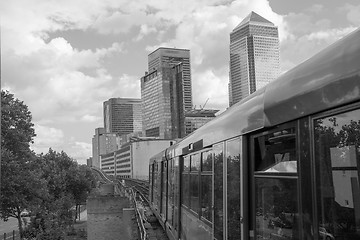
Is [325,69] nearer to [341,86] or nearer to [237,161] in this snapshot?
[341,86]

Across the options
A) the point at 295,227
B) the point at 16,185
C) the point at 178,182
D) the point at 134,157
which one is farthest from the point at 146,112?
the point at 295,227

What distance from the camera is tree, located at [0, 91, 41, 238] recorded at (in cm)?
2295

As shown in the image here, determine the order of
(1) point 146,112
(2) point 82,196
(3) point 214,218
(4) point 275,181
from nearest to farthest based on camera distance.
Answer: (4) point 275,181 → (3) point 214,218 → (2) point 82,196 → (1) point 146,112

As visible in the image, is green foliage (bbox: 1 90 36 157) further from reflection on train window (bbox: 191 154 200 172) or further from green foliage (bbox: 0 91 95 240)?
reflection on train window (bbox: 191 154 200 172)

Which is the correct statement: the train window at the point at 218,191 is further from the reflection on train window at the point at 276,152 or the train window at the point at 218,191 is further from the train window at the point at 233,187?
the reflection on train window at the point at 276,152

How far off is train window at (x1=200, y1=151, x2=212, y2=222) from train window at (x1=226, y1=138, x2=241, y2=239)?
3.99 feet

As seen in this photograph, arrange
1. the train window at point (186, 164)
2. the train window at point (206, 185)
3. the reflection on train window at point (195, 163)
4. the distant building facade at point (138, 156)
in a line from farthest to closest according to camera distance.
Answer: the distant building facade at point (138, 156) < the train window at point (186, 164) < the reflection on train window at point (195, 163) < the train window at point (206, 185)

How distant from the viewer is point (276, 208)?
3938 millimetres

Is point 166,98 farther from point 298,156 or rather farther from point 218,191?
point 298,156

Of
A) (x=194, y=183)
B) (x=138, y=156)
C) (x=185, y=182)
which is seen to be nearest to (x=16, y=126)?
(x=185, y=182)

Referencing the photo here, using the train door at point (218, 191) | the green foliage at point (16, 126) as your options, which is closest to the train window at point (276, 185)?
the train door at point (218, 191)

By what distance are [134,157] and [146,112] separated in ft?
45.4

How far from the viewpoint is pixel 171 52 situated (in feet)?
296

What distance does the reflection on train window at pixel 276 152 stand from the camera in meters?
3.63
